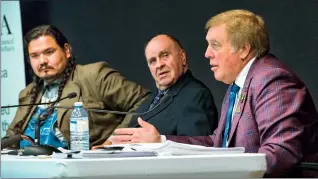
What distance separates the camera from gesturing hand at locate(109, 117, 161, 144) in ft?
9.04

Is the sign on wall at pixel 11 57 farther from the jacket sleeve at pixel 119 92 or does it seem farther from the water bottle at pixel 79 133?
the water bottle at pixel 79 133

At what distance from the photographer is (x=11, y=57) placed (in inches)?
181

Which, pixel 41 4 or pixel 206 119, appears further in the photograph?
pixel 41 4

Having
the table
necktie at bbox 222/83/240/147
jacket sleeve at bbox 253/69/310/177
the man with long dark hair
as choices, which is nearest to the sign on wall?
the man with long dark hair

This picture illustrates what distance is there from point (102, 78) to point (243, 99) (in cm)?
156

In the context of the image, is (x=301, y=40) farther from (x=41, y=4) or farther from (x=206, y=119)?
(x=41, y=4)

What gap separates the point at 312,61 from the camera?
351cm

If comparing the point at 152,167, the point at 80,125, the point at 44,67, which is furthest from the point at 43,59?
the point at 152,167

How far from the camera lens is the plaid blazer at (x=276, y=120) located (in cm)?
217

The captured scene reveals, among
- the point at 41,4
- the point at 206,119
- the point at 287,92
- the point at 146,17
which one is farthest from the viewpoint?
the point at 41,4

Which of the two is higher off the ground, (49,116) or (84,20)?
(84,20)

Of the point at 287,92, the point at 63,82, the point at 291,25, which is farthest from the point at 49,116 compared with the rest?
the point at 287,92

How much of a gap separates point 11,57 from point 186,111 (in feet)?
6.26

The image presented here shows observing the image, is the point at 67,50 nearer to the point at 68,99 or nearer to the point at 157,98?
the point at 68,99
